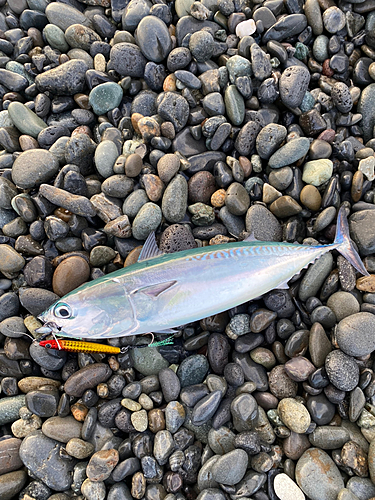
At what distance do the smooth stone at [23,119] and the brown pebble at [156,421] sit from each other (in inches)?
155

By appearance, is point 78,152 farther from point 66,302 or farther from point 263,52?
point 263,52

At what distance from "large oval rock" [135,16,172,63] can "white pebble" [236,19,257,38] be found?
3.22 ft

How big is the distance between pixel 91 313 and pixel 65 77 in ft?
10.8

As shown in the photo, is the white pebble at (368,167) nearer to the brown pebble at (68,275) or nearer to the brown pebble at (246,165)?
the brown pebble at (246,165)

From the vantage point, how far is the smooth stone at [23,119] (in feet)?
13.6

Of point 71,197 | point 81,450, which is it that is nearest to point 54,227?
point 71,197

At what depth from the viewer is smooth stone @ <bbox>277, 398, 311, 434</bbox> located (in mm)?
3215

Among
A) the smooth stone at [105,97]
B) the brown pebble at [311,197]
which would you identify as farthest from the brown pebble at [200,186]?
the smooth stone at [105,97]

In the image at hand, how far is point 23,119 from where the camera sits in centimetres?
419

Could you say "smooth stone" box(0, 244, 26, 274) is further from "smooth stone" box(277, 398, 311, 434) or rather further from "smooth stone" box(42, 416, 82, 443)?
"smooth stone" box(277, 398, 311, 434)

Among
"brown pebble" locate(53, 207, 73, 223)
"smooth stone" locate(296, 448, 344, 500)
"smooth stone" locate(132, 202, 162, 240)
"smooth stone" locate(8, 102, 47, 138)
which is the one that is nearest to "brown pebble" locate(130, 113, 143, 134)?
"smooth stone" locate(132, 202, 162, 240)

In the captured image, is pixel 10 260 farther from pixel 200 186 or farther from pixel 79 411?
pixel 200 186

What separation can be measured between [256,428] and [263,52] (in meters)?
4.66

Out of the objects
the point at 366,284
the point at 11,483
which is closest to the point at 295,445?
the point at 366,284
